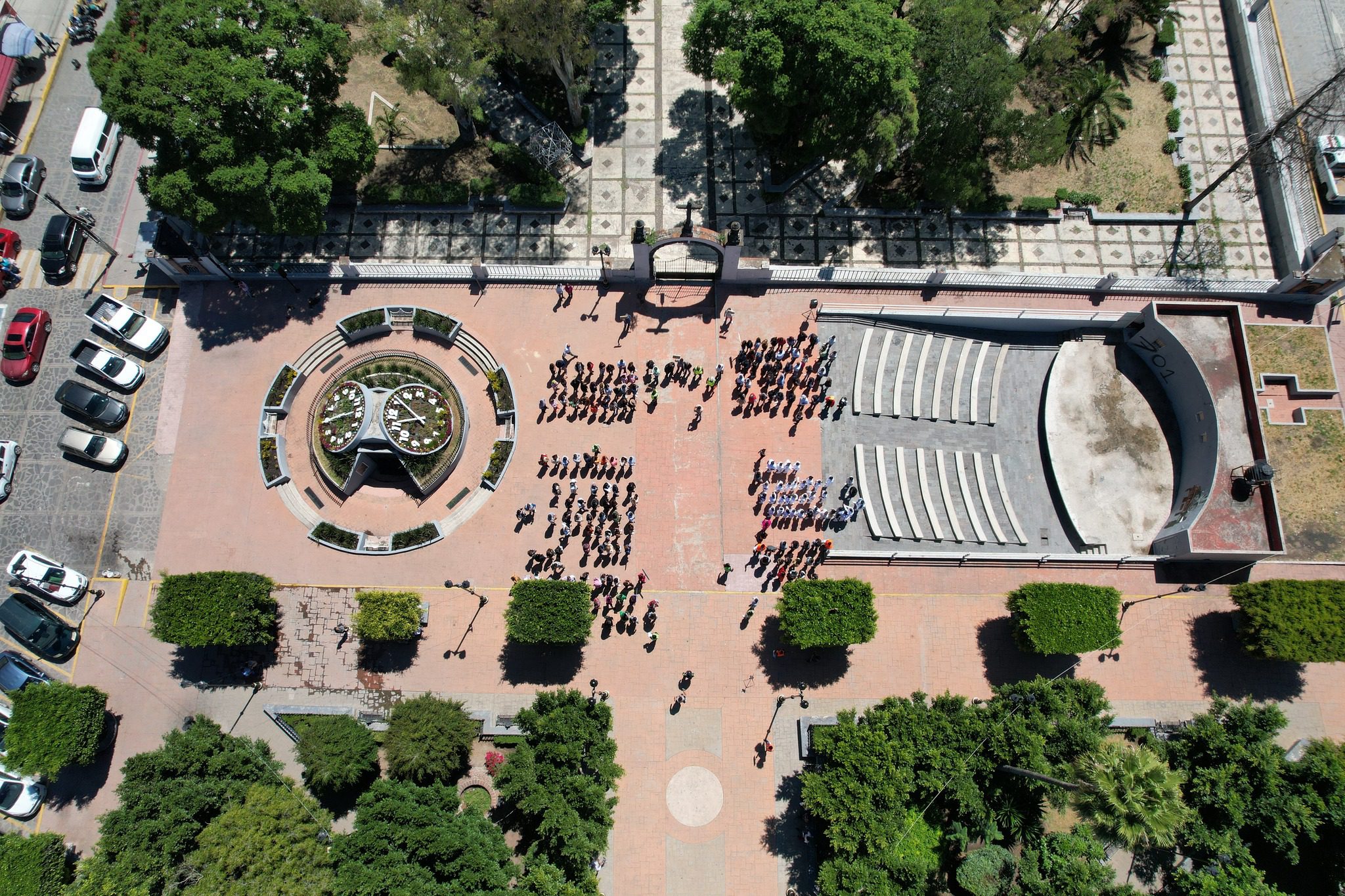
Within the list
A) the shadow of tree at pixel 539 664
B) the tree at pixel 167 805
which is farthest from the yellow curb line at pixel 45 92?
the shadow of tree at pixel 539 664

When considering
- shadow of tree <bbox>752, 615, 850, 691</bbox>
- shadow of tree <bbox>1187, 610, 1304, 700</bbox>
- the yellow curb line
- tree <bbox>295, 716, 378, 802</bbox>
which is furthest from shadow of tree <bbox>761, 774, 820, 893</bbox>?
the yellow curb line

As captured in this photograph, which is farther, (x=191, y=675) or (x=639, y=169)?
(x=639, y=169)

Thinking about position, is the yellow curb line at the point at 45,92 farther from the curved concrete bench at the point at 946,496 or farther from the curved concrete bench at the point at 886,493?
the curved concrete bench at the point at 946,496

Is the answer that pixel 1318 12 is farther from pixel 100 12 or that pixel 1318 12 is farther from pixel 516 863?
pixel 100 12

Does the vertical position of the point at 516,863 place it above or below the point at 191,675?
below

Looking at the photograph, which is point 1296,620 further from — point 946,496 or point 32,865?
point 32,865

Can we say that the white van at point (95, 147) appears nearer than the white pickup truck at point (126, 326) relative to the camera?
No

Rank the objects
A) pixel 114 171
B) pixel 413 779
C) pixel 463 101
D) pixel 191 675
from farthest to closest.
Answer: pixel 114 171 < pixel 463 101 < pixel 191 675 < pixel 413 779

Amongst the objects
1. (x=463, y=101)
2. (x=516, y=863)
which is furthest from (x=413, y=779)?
(x=463, y=101)
